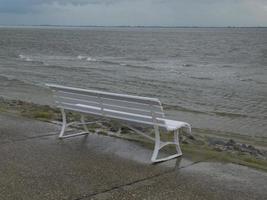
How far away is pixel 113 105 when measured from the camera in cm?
698

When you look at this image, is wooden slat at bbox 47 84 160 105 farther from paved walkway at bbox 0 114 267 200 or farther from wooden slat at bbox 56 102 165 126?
paved walkway at bbox 0 114 267 200

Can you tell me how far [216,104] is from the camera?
20016mm

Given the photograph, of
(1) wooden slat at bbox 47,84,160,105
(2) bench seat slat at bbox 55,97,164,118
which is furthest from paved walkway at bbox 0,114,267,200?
(1) wooden slat at bbox 47,84,160,105

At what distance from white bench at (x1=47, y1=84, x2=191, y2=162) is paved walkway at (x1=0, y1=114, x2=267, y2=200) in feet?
1.40

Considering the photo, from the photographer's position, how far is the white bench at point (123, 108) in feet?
21.0

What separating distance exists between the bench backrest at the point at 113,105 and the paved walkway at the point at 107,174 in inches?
22.2

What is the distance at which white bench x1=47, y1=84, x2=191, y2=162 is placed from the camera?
639 centimetres

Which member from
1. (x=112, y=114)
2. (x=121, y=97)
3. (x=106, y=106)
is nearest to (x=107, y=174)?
→ (x=121, y=97)

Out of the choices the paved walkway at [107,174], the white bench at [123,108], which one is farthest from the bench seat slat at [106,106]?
the paved walkway at [107,174]

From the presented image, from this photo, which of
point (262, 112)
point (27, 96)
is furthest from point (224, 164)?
point (27, 96)

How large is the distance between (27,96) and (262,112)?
34.6 ft

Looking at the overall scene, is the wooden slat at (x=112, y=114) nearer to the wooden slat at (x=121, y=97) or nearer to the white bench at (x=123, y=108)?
the white bench at (x=123, y=108)

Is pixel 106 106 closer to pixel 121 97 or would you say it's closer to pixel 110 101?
pixel 110 101

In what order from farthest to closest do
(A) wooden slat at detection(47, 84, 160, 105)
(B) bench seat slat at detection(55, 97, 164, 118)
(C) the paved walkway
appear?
1. (B) bench seat slat at detection(55, 97, 164, 118)
2. (A) wooden slat at detection(47, 84, 160, 105)
3. (C) the paved walkway
